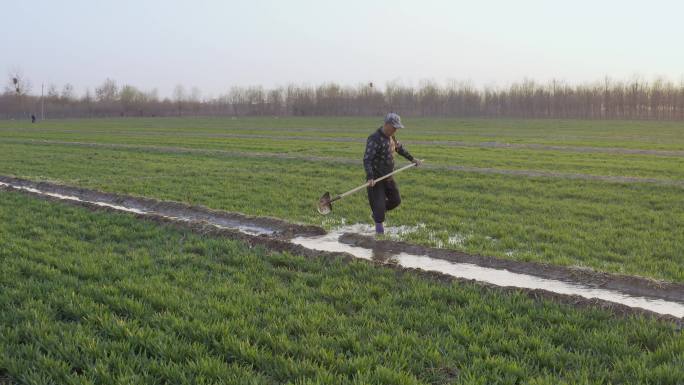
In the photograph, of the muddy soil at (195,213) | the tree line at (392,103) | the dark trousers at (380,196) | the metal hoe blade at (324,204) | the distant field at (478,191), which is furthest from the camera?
the tree line at (392,103)

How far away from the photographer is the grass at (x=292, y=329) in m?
4.18

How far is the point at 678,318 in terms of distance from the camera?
523cm

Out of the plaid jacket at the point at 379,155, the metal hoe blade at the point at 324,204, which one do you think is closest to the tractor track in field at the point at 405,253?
the metal hoe blade at the point at 324,204

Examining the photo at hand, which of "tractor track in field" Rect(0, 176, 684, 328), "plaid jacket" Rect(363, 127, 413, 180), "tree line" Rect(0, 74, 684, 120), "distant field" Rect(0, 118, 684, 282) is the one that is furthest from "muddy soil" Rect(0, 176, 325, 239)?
"tree line" Rect(0, 74, 684, 120)

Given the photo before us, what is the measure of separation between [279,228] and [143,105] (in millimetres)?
128820

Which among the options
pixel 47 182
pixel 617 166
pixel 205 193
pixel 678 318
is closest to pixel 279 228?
pixel 205 193

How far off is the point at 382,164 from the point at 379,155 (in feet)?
0.59

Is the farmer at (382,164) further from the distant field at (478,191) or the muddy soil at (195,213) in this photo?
the muddy soil at (195,213)

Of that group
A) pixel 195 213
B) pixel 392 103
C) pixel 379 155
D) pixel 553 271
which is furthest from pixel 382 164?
pixel 392 103

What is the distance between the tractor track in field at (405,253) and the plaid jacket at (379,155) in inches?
44.2

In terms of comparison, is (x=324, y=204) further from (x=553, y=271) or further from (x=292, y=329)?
(x=292, y=329)

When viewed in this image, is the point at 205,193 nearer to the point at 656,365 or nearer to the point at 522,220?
the point at 522,220

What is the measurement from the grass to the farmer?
2.22 metres

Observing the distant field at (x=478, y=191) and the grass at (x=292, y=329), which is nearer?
the grass at (x=292, y=329)
